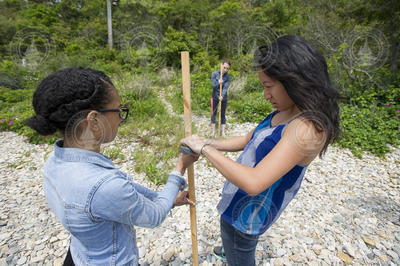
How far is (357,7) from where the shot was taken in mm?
6703

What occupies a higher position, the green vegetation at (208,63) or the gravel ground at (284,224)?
the green vegetation at (208,63)

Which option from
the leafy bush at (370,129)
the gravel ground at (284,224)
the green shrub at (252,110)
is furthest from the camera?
the green shrub at (252,110)

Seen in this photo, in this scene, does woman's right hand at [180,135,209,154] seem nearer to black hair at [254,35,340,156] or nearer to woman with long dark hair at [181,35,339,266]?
woman with long dark hair at [181,35,339,266]

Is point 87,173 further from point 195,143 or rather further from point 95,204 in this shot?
point 195,143

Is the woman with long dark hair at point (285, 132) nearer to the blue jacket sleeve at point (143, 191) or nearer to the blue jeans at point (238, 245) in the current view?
the blue jeans at point (238, 245)

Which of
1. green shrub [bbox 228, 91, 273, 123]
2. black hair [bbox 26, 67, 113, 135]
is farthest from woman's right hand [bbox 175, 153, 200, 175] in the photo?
green shrub [bbox 228, 91, 273, 123]

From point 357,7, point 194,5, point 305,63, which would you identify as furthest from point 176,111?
point 194,5

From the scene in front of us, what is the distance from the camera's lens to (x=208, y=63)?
36.6ft

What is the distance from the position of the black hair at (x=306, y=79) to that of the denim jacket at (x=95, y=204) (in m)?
0.89

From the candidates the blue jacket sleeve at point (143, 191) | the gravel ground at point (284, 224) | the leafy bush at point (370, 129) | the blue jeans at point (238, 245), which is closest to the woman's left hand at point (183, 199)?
the blue jacket sleeve at point (143, 191)

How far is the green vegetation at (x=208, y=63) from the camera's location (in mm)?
5164

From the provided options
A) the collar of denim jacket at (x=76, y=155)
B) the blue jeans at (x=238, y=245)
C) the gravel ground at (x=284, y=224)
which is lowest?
the gravel ground at (x=284, y=224)

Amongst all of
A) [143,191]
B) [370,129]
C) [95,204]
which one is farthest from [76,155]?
[370,129]

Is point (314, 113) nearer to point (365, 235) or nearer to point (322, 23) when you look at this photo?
point (365, 235)
